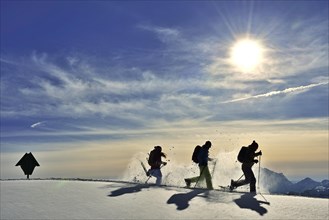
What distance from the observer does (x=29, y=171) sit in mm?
21062

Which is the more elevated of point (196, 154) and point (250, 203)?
point (196, 154)

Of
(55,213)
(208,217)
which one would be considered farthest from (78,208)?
(208,217)

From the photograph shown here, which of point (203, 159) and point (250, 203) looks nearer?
point (250, 203)

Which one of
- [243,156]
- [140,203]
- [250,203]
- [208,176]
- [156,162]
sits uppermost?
[243,156]

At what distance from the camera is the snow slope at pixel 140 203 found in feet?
40.7

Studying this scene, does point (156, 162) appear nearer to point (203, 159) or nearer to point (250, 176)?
point (203, 159)

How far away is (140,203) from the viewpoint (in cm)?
1362

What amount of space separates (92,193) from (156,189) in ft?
8.32

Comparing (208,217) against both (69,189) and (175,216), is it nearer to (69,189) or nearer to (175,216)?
(175,216)

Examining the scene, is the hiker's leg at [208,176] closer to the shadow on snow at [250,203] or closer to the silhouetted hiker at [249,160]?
the silhouetted hiker at [249,160]

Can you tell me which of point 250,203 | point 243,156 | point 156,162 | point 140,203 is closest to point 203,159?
point 243,156

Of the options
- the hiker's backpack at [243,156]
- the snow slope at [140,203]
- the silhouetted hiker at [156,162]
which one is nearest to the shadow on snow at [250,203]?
the snow slope at [140,203]

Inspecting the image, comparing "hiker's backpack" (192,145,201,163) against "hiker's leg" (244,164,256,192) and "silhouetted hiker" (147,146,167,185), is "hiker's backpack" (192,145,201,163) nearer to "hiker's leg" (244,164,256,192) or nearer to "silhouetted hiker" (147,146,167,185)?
"silhouetted hiker" (147,146,167,185)

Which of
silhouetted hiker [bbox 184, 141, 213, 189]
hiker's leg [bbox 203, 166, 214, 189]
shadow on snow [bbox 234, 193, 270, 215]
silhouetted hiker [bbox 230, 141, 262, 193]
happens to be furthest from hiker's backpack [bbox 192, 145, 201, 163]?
shadow on snow [bbox 234, 193, 270, 215]
